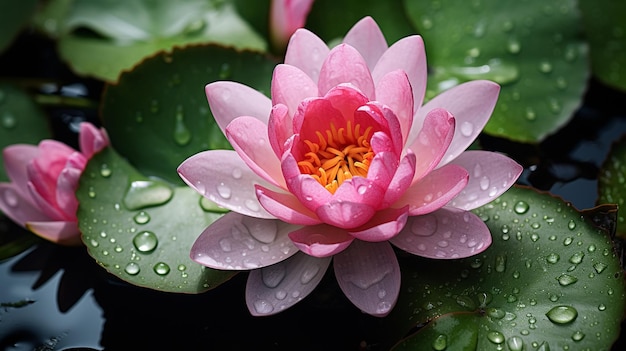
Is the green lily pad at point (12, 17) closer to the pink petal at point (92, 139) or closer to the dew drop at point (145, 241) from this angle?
the pink petal at point (92, 139)

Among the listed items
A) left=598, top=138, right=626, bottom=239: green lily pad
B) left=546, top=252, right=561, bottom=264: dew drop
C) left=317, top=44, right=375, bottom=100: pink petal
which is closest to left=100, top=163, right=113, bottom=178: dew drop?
left=317, top=44, right=375, bottom=100: pink petal

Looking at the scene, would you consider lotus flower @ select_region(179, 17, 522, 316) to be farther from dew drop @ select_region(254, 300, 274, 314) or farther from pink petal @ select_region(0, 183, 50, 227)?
pink petal @ select_region(0, 183, 50, 227)

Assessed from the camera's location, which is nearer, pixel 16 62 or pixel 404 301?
pixel 404 301

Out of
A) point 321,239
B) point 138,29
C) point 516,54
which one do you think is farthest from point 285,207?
point 138,29

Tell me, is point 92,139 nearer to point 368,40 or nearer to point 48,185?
point 48,185

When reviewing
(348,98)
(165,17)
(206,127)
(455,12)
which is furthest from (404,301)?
(165,17)

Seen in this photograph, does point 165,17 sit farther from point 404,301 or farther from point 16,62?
point 404,301
